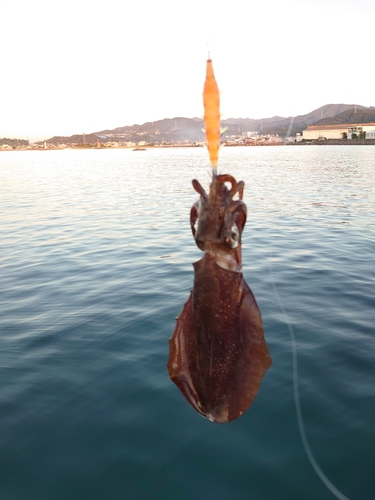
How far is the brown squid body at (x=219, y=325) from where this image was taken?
2.19 metres

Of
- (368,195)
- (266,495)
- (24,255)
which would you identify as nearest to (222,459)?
(266,495)

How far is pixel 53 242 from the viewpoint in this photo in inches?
688

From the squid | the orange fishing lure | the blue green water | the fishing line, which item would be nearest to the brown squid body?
the squid

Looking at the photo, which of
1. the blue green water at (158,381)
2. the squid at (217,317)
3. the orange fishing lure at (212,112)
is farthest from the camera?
the blue green water at (158,381)

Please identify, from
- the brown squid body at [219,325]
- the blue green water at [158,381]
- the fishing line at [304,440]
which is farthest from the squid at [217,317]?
the fishing line at [304,440]

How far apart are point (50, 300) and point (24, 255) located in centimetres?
565

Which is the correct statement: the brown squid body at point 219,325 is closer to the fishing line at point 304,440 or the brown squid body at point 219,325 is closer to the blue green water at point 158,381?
the blue green water at point 158,381

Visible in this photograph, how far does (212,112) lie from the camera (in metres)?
1.94

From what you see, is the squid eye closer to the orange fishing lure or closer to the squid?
the squid

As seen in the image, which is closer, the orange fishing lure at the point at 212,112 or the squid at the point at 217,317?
the orange fishing lure at the point at 212,112

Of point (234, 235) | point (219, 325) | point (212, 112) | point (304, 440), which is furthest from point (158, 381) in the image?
point (212, 112)

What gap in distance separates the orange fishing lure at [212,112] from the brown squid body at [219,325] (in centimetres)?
16

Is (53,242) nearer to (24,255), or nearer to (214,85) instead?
(24,255)

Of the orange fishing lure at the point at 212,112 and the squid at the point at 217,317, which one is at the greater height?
the orange fishing lure at the point at 212,112
